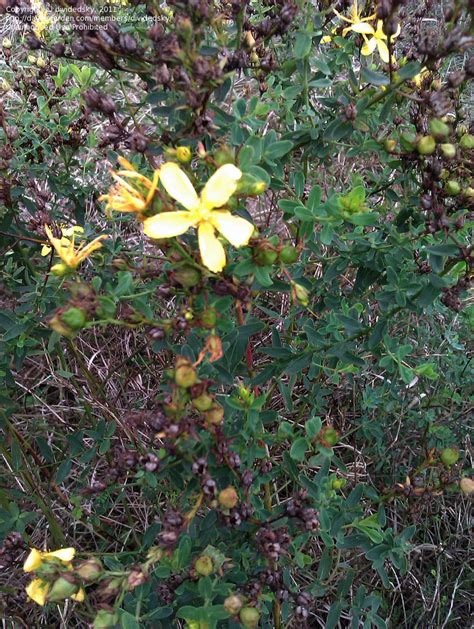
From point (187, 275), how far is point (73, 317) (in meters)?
0.22

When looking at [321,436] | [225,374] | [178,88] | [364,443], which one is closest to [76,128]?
[178,88]

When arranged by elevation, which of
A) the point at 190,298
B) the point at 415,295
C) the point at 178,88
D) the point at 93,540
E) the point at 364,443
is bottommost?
the point at 364,443

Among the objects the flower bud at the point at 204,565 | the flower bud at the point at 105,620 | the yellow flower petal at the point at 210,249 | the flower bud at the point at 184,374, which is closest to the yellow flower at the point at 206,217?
the yellow flower petal at the point at 210,249

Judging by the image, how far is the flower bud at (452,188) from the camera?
1.31 meters

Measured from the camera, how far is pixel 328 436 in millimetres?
1378

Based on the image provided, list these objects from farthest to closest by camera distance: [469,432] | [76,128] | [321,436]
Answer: [469,432]
[76,128]
[321,436]

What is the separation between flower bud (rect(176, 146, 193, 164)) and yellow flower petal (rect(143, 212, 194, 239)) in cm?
15

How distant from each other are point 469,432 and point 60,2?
2.00 metres

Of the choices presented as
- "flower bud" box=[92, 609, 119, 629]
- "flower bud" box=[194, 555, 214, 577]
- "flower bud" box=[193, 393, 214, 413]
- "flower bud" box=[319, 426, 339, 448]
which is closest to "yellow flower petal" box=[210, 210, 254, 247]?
"flower bud" box=[193, 393, 214, 413]

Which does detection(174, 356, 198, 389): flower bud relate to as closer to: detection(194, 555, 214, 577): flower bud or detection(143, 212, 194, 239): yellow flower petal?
detection(143, 212, 194, 239): yellow flower petal

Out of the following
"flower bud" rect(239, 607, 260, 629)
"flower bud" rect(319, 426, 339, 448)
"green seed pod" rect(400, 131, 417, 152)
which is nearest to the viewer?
"flower bud" rect(239, 607, 260, 629)

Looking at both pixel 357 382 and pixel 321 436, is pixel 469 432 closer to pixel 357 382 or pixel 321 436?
pixel 357 382

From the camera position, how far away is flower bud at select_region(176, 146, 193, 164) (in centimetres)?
117

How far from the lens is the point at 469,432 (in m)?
2.34
